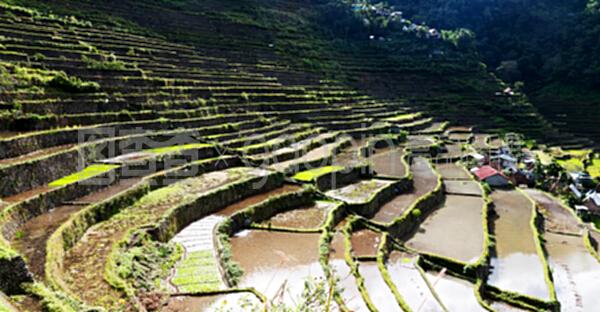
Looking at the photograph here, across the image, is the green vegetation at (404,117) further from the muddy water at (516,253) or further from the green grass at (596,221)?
the green grass at (596,221)

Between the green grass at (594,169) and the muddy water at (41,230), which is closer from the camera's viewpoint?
the muddy water at (41,230)

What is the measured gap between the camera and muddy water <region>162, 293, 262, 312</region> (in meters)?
8.38

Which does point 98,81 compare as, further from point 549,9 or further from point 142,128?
point 549,9

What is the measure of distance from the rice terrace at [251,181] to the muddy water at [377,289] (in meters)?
0.06

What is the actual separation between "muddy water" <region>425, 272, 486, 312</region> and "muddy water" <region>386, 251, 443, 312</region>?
465 mm

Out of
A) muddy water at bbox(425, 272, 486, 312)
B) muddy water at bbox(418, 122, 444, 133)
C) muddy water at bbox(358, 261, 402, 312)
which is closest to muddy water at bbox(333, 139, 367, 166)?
muddy water at bbox(418, 122, 444, 133)

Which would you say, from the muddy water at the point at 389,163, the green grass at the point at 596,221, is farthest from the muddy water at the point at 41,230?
the green grass at the point at 596,221

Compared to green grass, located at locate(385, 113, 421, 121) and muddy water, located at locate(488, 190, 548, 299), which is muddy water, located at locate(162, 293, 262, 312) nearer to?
muddy water, located at locate(488, 190, 548, 299)

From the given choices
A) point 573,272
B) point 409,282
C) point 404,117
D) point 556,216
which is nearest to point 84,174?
point 409,282

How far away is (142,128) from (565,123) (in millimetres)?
40291

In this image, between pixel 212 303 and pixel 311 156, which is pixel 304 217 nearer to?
pixel 311 156

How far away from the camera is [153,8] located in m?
33.1

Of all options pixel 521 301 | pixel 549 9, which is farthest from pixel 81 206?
pixel 549 9

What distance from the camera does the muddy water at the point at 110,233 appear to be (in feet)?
26.4
